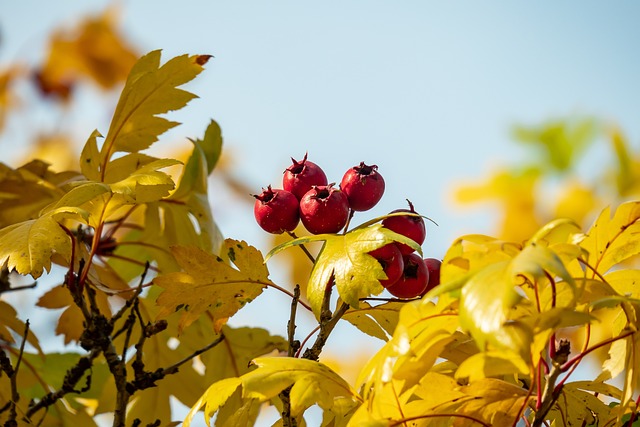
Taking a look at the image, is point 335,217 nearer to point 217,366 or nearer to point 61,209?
point 61,209

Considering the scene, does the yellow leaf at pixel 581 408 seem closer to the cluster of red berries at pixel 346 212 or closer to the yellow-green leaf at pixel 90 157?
the cluster of red berries at pixel 346 212

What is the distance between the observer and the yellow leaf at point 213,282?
97 centimetres

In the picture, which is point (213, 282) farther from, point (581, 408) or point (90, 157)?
point (581, 408)

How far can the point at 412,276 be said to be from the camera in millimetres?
938

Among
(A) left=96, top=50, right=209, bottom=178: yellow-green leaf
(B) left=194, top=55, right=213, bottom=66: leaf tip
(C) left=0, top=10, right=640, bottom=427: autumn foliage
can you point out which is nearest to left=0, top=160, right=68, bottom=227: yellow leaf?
(C) left=0, top=10, right=640, bottom=427: autumn foliage

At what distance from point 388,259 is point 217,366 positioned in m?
0.53

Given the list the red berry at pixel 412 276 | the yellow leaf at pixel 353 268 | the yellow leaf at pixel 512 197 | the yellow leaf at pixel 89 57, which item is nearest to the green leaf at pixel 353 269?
the yellow leaf at pixel 353 268

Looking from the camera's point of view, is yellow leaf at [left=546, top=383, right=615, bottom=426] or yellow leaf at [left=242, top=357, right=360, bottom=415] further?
yellow leaf at [left=546, top=383, right=615, bottom=426]

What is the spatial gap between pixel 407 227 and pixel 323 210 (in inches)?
4.0

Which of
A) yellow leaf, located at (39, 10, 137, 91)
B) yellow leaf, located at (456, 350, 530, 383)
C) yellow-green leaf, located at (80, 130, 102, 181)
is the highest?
yellow leaf, located at (39, 10, 137, 91)

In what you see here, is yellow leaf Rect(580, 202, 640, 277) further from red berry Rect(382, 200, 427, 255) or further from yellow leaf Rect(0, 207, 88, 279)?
yellow leaf Rect(0, 207, 88, 279)

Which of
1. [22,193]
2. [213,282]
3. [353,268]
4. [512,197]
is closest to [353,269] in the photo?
[353,268]

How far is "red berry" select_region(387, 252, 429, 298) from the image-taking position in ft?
3.08

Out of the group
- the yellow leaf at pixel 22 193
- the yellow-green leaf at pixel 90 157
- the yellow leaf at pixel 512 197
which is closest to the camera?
the yellow-green leaf at pixel 90 157
